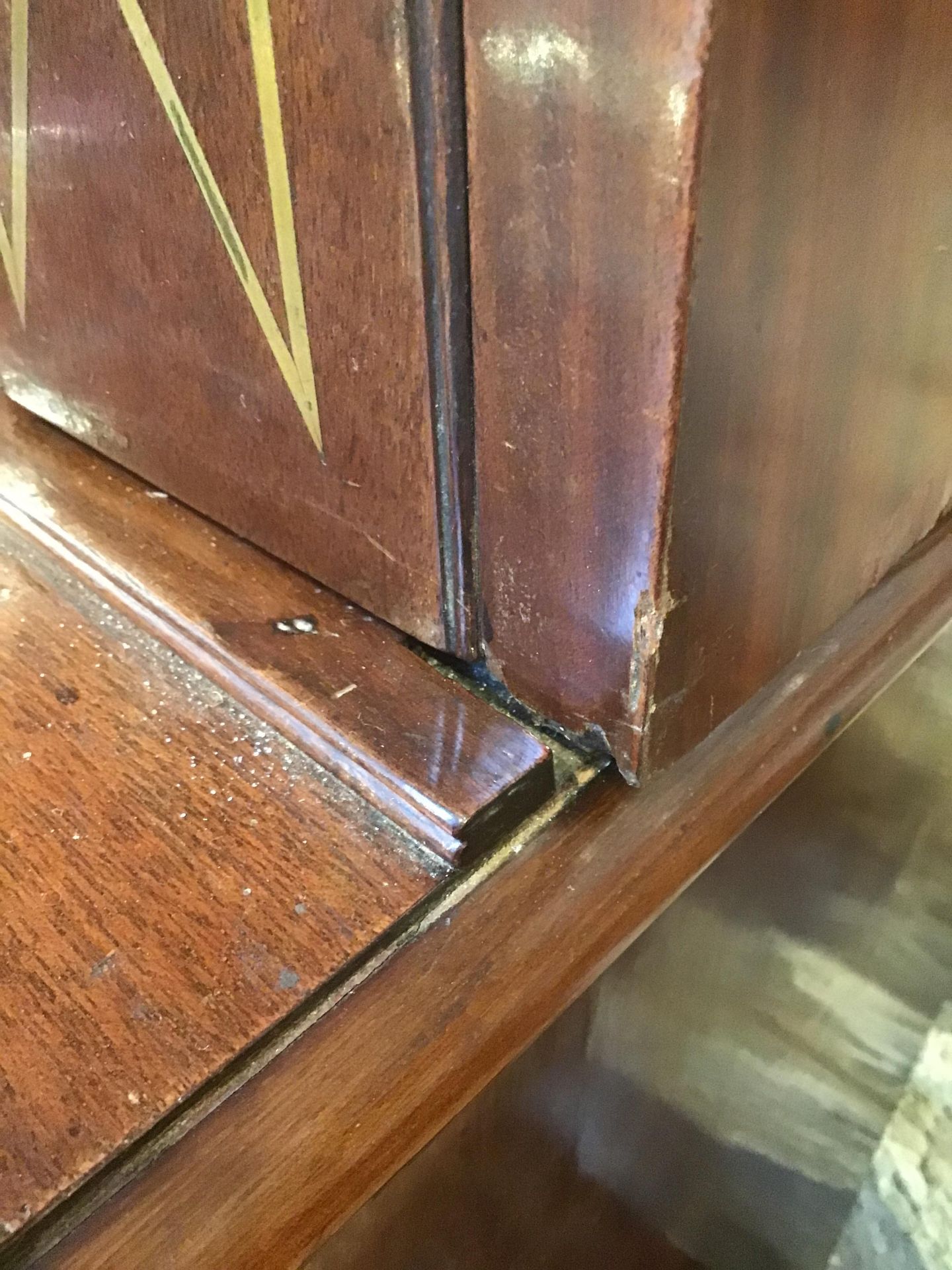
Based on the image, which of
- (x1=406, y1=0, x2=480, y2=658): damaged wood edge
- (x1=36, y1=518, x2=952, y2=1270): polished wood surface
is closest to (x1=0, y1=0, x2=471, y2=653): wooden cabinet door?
(x1=406, y1=0, x2=480, y2=658): damaged wood edge

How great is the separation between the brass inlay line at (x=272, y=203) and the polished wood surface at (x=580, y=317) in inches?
3.5

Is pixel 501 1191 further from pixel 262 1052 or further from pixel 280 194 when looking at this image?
pixel 280 194

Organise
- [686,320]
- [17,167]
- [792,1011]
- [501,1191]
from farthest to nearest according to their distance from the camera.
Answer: [792,1011] < [17,167] < [501,1191] < [686,320]

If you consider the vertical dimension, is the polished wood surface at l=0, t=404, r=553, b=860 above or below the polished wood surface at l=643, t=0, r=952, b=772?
below

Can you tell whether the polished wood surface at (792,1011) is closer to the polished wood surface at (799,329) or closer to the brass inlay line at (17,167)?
the polished wood surface at (799,329)

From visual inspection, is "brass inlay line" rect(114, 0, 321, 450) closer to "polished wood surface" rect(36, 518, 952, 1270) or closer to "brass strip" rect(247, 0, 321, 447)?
"brass strip" rect(247, 0, 321, 447)

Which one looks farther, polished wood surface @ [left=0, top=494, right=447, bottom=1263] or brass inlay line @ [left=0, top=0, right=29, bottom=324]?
brass inlay line @ [left=0, top=0, right=29, bottom=324]

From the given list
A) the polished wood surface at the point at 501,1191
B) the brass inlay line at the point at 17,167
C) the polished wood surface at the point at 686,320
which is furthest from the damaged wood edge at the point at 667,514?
the brass inlay line at the point at 17,167

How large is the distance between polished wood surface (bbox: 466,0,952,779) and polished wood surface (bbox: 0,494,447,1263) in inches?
4.2

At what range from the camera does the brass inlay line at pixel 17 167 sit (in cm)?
46

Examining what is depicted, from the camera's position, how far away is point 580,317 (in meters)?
0.31

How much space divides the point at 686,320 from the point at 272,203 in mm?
179

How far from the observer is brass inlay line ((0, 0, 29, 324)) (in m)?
0.46

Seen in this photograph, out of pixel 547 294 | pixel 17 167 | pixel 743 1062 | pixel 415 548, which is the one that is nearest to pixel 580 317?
pixel 547 294
